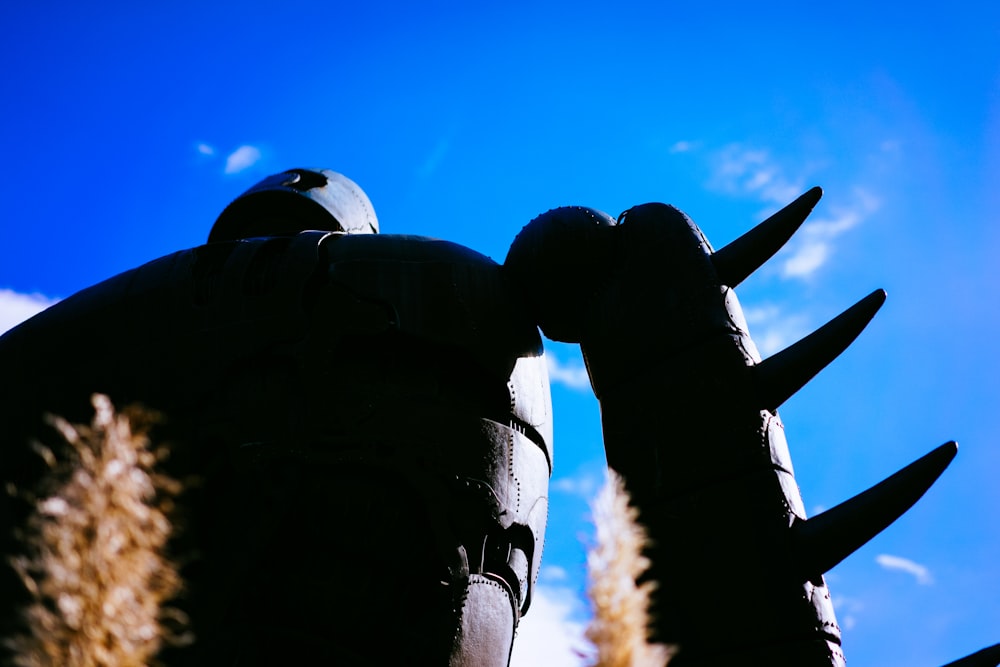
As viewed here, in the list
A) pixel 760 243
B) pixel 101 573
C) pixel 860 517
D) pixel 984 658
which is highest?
pixel 760 243

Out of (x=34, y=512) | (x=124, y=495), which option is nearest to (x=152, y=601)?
(x=124, y=495)

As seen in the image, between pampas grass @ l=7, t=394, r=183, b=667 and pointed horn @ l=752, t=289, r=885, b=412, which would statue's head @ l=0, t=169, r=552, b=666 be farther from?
pointed horn @ l=752, t=289, r=885, b=412

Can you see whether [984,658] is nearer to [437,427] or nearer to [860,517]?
[860,517]

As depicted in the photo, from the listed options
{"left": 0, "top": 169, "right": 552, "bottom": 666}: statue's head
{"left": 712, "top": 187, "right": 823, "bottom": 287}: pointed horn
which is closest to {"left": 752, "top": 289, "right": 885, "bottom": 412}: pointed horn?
{"left": 712, "top": 187, "right": 823, "bottom": 287}: pointed horn

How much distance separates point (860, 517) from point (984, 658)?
0.90 meters

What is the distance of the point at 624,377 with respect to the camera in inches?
250

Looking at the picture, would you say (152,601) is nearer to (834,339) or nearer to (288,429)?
(288,429)

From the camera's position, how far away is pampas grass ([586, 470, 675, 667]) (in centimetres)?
431

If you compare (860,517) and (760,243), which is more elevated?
(760,243)

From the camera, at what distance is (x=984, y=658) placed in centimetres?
468

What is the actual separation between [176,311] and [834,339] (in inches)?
177

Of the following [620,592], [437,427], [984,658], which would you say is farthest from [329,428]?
[984,658]

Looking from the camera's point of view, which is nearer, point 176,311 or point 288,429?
point 288,429

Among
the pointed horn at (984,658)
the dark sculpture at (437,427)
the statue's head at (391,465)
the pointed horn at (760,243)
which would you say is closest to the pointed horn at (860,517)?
the dark sculpture at (437,427)
